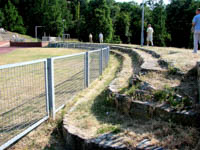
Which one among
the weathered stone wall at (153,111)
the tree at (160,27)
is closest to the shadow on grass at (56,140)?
the weathered stone wall at (153,111)

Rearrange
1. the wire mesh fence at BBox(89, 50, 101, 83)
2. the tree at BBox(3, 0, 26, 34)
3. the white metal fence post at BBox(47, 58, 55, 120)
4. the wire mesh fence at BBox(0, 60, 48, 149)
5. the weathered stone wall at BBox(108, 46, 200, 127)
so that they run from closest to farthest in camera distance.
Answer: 1. the weathered stone wall at BBox(108, 46, 200, 127)
2. the wire mesh fence at BBox(0, 60, 48, 149)
3. the white metal fence post at BBox(47, 58, 55, 120)
4. the wire mesh fence at BBox(89, 50, 101, 83)
5. the tree at BBox(3, 0, 26, 34)

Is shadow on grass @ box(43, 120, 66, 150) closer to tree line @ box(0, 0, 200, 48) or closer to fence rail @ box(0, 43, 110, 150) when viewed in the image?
fence rail @ box(0, 43, 110, 150)

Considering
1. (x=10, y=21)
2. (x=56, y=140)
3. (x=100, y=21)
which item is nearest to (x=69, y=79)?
(x=56, y=140)

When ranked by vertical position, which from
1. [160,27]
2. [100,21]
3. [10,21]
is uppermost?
[10,21]

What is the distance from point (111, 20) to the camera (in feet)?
178

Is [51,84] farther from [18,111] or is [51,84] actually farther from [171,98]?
[171,98]

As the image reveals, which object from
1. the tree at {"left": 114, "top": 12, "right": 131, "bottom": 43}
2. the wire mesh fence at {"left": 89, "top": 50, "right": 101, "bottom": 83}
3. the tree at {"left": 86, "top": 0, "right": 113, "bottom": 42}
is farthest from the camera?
the tree at {"left": 114, "top": 12, "right": 131, "bottom": 43}

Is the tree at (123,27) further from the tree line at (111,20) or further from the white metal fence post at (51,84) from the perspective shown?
the white metal fence post at (51,84)

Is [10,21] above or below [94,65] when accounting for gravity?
above

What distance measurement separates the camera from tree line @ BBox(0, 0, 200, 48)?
171 feet

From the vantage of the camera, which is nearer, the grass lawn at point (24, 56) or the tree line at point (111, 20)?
the grass lawn at point (24, 56)

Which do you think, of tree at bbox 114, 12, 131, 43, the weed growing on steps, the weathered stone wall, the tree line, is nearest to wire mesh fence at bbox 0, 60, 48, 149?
the weathered stone wall

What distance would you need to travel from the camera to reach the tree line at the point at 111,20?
171ft

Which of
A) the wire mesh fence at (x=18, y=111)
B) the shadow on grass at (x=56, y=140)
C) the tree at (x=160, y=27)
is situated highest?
the tree at (x=160, y=27)
